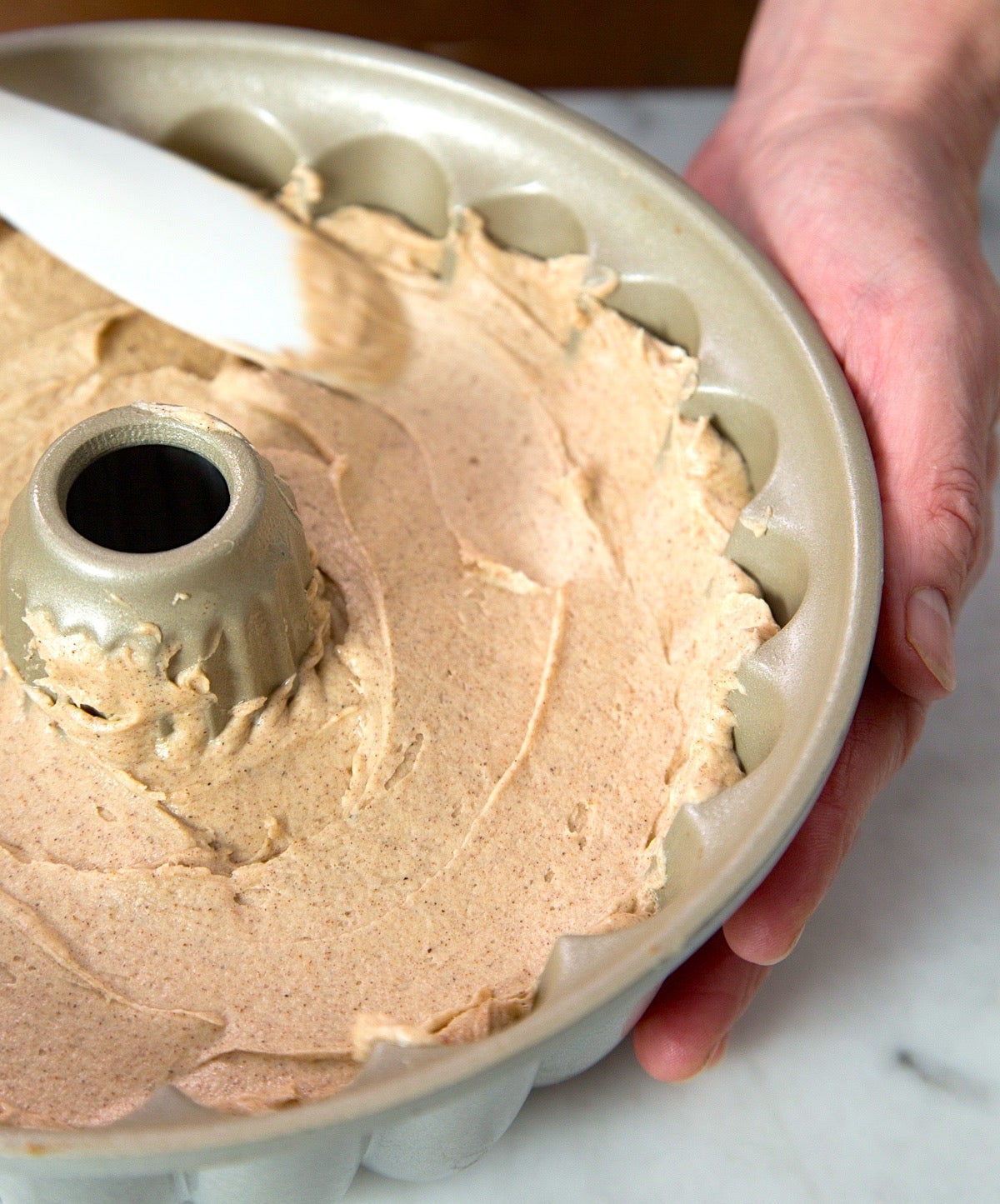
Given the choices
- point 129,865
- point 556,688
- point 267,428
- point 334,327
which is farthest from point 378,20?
point 129,865

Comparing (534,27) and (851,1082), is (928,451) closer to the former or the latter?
(851,1082)

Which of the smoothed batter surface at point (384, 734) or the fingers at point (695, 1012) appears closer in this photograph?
the smoothed batter surface at point (384, 734)

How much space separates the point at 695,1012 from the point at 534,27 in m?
1.65

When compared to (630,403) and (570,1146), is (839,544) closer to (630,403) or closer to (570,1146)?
(630,403)

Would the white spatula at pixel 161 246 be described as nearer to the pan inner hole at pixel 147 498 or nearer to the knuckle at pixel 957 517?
the pan inner hole at pixel 147 498

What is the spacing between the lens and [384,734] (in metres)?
1.19

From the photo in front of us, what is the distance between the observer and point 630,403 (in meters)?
1.46

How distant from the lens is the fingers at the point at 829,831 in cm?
116

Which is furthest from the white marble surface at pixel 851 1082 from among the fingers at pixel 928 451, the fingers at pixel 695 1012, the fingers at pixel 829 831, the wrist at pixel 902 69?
the wrist at pixel 902 69

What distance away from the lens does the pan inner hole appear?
3.92 ft

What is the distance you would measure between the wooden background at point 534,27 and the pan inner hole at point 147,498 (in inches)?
44.5

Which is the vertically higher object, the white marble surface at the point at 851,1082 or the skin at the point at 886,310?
the skin at the point at 886,310

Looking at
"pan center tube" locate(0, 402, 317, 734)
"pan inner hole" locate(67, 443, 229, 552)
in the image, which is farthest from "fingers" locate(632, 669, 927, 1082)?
"pan inner hole" locate(67, 443, 229, 552)

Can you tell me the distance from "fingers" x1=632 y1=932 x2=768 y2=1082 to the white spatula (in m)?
0.74
